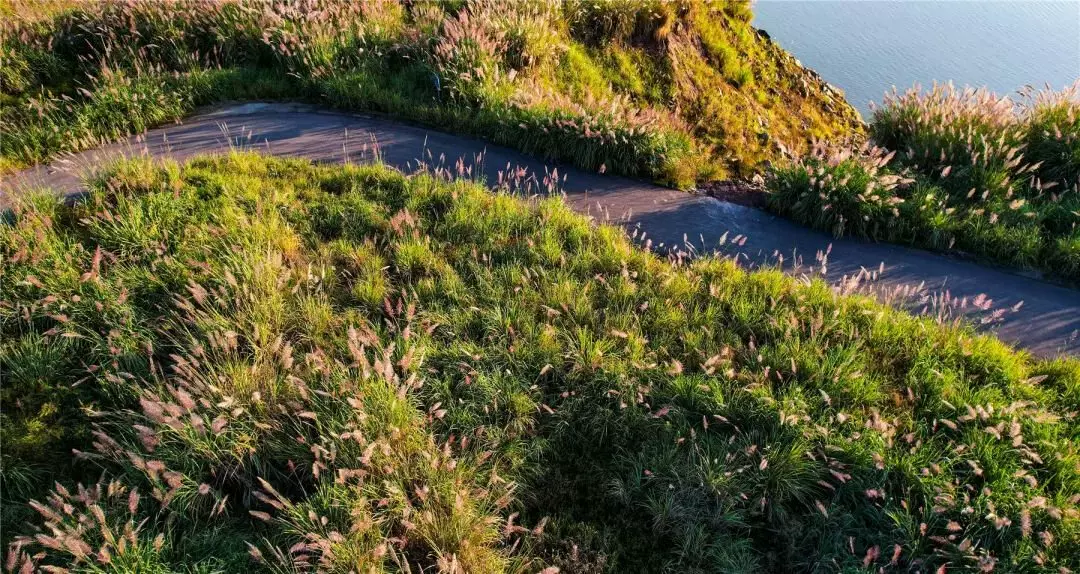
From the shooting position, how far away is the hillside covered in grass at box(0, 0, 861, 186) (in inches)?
308

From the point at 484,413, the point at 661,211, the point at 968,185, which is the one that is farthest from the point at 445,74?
the point at 968,185

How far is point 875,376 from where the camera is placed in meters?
4.34

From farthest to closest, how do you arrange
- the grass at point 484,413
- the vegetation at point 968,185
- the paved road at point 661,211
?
the vegetation at point 968,185 < the paved road at point 661,211 < the grass at point 484,413

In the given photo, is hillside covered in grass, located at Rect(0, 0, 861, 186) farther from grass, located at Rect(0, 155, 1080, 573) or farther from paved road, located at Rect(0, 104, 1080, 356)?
grass, located at Rect(0, 155, 1080, 573)

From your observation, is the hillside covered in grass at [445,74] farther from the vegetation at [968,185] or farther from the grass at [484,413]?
the grass at [484,413]

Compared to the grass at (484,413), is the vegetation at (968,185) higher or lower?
higher

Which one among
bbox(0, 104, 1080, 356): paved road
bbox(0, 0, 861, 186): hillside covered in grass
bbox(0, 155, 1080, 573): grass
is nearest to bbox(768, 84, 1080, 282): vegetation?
bbox(0, 104, 1080, 356): paved road

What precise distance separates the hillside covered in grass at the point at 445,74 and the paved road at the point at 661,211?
0.40m

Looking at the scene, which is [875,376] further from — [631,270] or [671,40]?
[671,40]

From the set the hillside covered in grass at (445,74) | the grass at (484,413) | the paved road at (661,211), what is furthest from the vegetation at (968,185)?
the grass at (484,413)

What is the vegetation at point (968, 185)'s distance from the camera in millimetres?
6188

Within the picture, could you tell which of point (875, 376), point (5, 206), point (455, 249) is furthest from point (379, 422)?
point (5, 206)

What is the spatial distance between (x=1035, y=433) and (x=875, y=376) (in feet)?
3.20

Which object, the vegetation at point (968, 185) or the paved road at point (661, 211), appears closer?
the paved road at point (661, 211)
